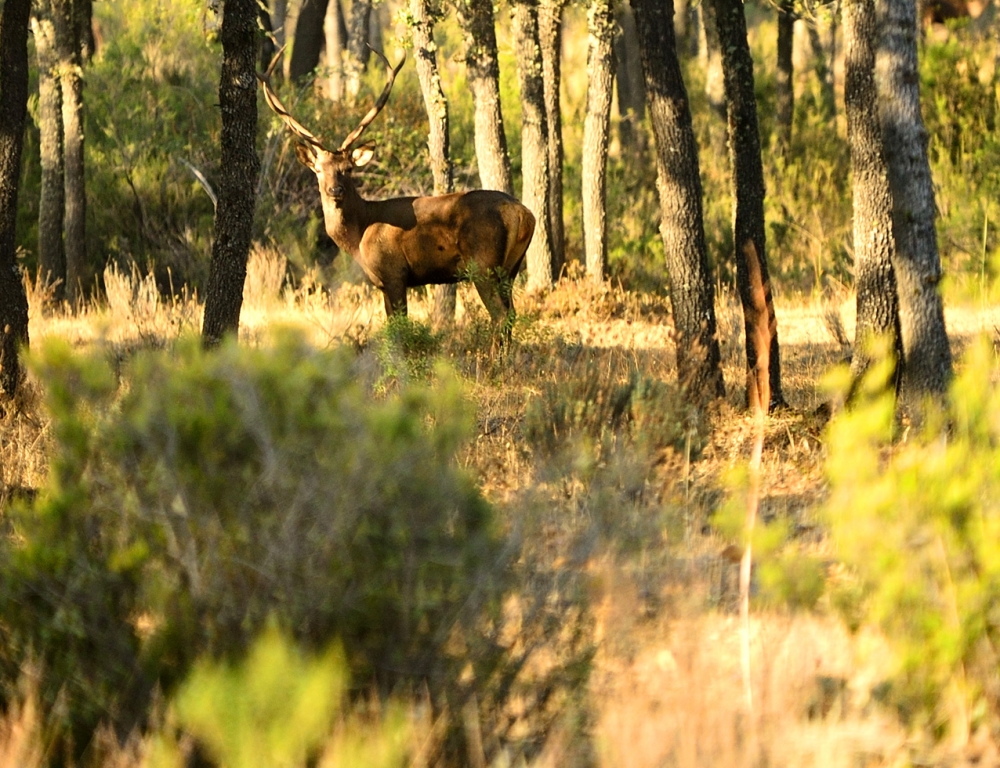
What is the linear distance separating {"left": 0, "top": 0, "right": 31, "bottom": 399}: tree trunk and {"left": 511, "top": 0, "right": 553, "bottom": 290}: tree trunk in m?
6.50

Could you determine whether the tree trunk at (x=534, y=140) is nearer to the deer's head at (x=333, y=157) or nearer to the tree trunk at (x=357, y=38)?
the deer's head at (x=333, y=157)

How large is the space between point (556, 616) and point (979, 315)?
33.0 ft

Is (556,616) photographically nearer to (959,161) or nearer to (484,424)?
(484,424)

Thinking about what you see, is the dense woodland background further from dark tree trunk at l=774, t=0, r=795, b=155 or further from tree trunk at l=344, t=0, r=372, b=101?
tree trunk at l=344, t=0, r=372, b=101

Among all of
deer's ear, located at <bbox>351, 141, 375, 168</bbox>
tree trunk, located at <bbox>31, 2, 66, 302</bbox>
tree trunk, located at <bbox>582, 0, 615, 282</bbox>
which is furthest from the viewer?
tree trunk, located at <bbox>582, 0, 615, 282</bbox>

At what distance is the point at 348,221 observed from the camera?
11984 millimetres

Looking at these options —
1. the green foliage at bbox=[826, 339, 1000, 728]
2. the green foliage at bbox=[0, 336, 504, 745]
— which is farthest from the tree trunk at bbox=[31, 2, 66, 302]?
the green foliage at bbox=[826, 339, 1000, 728]

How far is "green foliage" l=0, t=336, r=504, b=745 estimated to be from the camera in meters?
4.09

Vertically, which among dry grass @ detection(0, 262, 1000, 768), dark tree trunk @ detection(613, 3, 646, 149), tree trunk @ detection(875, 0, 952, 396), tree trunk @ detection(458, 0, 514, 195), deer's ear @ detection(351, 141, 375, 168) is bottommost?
dry grass @ detection(0, 262, 1000, 768)

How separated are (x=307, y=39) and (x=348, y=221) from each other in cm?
1177

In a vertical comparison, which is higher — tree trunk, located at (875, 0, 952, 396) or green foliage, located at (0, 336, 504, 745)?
tree trunk, located at (875, 0, 952, 396)

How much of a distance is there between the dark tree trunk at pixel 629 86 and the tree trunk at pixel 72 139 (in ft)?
29.9

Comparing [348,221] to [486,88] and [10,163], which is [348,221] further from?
[10,163]

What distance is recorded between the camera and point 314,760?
3.74 m
